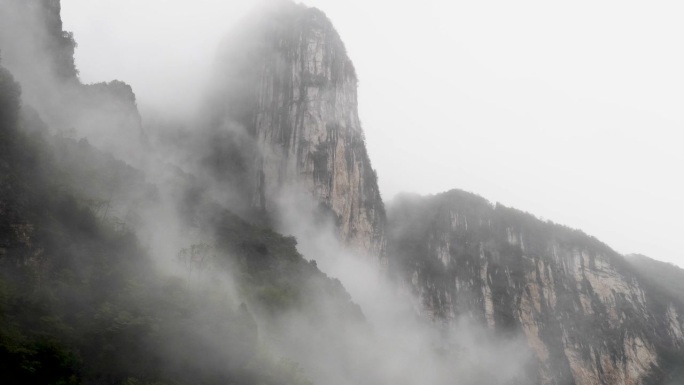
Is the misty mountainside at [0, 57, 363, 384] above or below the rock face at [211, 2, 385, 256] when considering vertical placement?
below

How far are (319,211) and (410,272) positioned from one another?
2868 centimetres

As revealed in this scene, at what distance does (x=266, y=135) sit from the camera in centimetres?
7650

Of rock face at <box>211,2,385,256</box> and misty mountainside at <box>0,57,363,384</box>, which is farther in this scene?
rock face at <box>211,2,385,256</box>

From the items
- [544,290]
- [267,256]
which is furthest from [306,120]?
[544,290]

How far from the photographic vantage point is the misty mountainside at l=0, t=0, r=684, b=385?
2789 cm

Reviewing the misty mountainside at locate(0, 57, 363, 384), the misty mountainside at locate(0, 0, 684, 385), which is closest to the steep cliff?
the misty mountainside at locate(0, 0, 684, 385)

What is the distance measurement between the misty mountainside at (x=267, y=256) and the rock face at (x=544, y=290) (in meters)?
0.32

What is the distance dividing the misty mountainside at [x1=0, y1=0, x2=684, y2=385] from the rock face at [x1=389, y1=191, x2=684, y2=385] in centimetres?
32

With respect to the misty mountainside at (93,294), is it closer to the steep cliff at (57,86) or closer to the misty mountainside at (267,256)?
the misty mountainside at (267,256)

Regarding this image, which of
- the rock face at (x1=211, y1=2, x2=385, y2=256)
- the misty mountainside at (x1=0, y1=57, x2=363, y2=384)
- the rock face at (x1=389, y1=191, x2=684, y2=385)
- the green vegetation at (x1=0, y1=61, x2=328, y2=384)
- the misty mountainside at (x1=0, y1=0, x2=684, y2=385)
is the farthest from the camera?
the rock face at (x1=389, y1=191, x2=684, y2=385)

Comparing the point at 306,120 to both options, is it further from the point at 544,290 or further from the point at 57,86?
the point at 544,290

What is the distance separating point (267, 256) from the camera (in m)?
52.8

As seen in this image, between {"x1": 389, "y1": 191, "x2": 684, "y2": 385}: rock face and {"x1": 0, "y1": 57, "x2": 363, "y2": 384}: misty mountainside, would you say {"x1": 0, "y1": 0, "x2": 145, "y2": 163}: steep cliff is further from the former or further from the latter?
{"x1": 389, "y1": 191, "x2": 684, "y2": 385}: rock face

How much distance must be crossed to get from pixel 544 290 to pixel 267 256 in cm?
5472
